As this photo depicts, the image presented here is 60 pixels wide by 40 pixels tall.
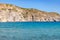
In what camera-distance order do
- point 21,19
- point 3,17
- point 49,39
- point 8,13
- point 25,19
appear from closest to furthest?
1. point 49,39
2. point 3,17
3. point 8,13
4. point 21,19
5. point 25,19

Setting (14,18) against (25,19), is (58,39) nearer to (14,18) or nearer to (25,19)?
(14,18)

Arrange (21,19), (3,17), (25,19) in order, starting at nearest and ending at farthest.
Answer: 1. (3,17)
2. (21,19)
3. (25,19)

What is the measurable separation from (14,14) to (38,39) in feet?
442

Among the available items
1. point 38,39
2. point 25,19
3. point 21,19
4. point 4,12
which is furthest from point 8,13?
point 38,39

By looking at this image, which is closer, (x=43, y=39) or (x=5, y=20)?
(x=43, y=39)

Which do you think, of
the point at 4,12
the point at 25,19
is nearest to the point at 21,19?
the point at 25,19

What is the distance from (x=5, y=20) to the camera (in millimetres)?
Answer: 156375

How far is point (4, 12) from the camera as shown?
159 m

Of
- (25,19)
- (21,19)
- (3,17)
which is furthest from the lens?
(25,19)

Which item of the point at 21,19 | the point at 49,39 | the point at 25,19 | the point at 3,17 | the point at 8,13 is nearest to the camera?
the point at 49,39

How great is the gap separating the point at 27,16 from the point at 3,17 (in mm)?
50377

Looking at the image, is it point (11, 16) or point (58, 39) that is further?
point (11, 16)

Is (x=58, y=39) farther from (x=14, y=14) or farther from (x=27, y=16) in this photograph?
(x=27, y=16)

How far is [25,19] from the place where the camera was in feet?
638
